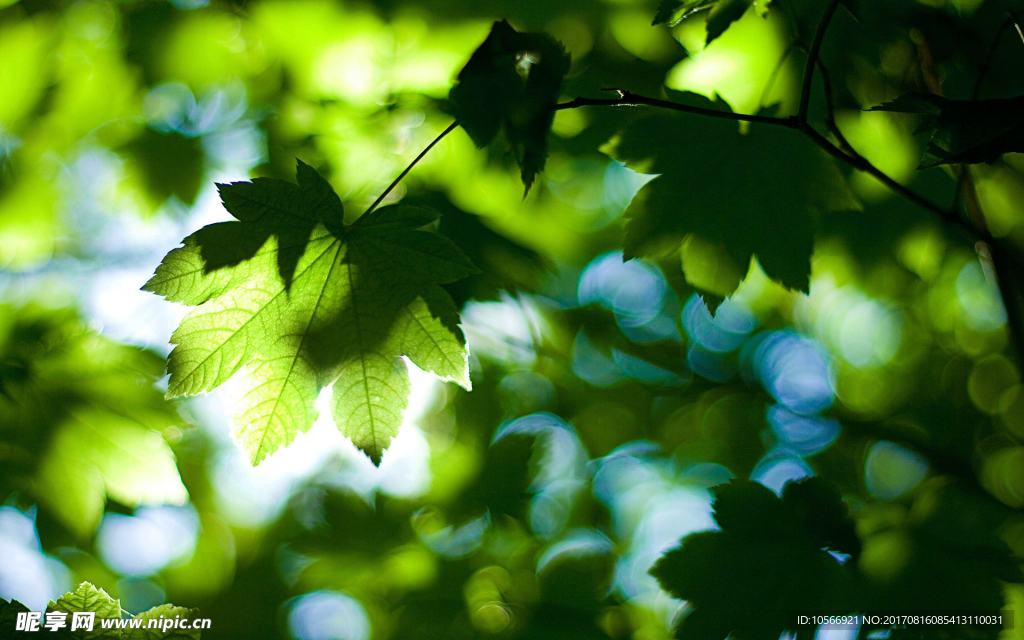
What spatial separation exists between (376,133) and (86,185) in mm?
1476

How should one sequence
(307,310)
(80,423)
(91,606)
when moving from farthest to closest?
(80,423), (91,606), (307,310)

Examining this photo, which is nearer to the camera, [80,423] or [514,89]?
[514,89]

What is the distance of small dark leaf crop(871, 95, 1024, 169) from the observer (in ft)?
2.11

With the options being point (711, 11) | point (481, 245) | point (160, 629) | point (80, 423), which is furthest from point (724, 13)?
point (80, 423)

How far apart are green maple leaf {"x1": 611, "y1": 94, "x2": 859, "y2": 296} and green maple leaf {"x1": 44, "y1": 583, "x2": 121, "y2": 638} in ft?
5.43

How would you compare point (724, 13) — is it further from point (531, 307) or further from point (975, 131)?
point (531, 307)

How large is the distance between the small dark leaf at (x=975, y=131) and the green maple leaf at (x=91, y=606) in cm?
201

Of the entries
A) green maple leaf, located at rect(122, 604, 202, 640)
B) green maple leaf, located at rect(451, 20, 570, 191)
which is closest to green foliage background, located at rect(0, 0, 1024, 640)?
green maple leaf, located at rect(451, 20, 570, 191)

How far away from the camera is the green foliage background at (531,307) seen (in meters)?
1.02

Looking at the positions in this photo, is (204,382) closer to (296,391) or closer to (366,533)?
(296,391)

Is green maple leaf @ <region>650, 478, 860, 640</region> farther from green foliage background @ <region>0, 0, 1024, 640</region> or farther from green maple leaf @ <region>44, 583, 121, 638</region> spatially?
green maple leaf @ <region>44, 583, 121, 638</region>

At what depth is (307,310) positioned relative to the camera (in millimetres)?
1030

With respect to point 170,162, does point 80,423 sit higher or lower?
lower

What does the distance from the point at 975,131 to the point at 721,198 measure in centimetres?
55
